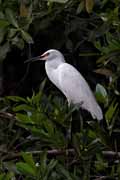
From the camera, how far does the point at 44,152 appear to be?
8.40 ft

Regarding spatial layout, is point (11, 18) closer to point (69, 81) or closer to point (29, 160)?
point (69, 81)

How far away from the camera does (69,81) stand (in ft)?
12.3

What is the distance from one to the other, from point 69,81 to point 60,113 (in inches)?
46.6

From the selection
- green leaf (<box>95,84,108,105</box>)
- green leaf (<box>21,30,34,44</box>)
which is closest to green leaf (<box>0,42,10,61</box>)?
green leaf (<box>21,30,34,44</box>)

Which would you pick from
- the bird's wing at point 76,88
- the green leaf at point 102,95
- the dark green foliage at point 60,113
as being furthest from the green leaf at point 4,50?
the green leaf at point 102,95

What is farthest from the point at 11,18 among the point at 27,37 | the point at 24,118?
the point at 24,118

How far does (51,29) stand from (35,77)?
353 mm

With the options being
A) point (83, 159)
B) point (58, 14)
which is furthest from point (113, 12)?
point (83, 159)

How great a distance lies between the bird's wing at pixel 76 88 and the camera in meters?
3.51

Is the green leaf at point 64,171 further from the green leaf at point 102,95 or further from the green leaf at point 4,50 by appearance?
the green leaf at point 4,50

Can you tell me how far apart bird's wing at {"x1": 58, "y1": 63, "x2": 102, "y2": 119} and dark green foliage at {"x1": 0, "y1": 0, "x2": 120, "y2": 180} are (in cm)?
12

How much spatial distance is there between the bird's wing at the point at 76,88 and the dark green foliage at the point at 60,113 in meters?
0.12

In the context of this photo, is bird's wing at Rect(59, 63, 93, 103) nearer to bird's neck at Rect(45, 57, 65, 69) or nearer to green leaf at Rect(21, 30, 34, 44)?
bird's neck at Rect(45, 57, 65, 69)

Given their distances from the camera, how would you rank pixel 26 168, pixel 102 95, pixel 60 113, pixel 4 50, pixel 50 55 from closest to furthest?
pixel 26 168, pixel 60 113, pixel 102 95, pixel 4 50, pixel 50 55
